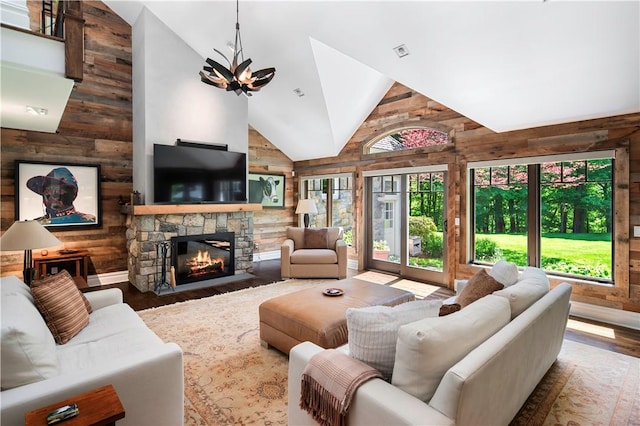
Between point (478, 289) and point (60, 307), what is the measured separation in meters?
2.91

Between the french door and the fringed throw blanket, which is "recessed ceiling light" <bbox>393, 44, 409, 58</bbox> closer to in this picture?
the french door

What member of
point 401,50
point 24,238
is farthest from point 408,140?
point 24,238

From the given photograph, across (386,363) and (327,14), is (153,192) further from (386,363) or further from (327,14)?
(386,363)

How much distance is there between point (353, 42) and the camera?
13.4ft

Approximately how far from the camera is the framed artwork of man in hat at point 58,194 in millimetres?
4684

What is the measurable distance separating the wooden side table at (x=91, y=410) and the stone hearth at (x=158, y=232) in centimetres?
389

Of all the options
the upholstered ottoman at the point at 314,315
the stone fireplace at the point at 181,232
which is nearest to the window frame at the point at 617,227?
the upholstered ottoman at the point at 314,315

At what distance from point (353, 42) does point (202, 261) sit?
410cm

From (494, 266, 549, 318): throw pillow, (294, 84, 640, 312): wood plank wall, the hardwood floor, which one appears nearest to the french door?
(294, 84, 640, 312): wood plank wall

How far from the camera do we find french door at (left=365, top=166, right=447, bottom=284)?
18.0ft

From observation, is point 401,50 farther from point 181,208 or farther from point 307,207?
point 181,208

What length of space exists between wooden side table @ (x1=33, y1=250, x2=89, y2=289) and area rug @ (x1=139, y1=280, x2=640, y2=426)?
6.16 feet

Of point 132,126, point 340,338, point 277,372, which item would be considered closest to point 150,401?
point 277,372

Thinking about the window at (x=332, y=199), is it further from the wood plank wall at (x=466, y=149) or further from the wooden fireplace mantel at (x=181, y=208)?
the wooden fireplace mantel at (x=181, y=208)
